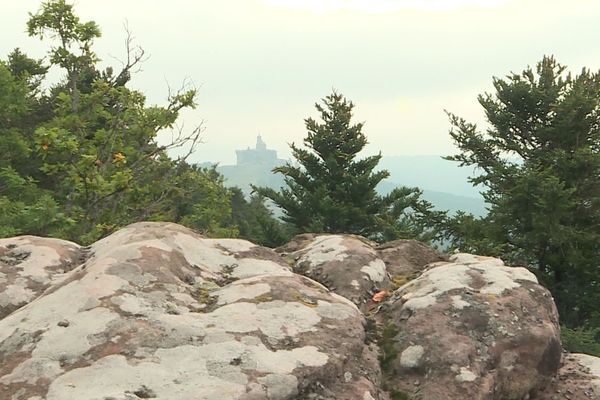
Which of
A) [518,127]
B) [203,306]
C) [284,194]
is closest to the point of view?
[203,306]

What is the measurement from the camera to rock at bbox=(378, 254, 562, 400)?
5.29 m

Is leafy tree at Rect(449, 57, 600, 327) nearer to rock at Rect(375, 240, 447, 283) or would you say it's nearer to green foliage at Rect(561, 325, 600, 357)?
green foliage at Rect(561, 325, 600, 357)

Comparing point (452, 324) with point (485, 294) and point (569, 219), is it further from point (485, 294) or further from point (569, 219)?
point (569, 219)

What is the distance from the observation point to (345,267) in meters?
7.38

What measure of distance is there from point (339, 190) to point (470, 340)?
29610 mm

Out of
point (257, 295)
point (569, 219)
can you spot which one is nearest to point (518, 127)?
point (569, 219)

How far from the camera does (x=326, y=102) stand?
37.5 meters

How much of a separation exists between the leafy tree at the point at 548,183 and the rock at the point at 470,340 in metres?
19.7

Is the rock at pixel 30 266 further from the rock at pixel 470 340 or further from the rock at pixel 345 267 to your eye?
the rock at pixel 470 340

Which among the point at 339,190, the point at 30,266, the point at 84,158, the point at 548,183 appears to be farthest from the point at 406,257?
the point at 339,190

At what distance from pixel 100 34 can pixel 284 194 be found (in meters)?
19.9

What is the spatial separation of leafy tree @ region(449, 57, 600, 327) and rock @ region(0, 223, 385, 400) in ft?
70.7

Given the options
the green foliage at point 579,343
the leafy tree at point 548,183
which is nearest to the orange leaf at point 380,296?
the green foliage at point 579,343

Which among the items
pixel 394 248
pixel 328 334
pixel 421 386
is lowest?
pixel 421 386
